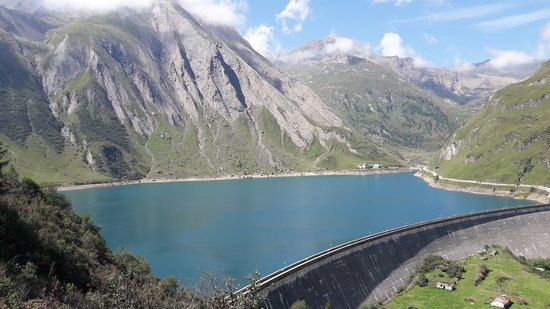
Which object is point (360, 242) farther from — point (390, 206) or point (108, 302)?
point (390, 206)

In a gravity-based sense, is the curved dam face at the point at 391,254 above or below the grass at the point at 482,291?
above

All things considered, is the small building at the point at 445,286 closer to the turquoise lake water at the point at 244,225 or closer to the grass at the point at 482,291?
the grass at the point at 482,291

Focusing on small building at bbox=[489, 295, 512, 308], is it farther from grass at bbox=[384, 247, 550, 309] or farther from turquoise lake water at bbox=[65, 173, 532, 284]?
turquoise lake water at bbox=[65, 173, 532, 284]

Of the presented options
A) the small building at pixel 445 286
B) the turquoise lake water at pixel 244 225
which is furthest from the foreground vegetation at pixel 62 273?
the small building at pixel 445 286

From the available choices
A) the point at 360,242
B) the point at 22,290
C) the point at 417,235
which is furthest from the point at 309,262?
the point at 22,290

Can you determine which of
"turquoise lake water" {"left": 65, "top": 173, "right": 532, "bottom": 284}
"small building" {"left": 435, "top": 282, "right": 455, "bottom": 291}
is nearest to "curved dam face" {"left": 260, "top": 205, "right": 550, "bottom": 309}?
"small building" {"left": 435, "top": 282, "right": 455, "bottom": 291}
